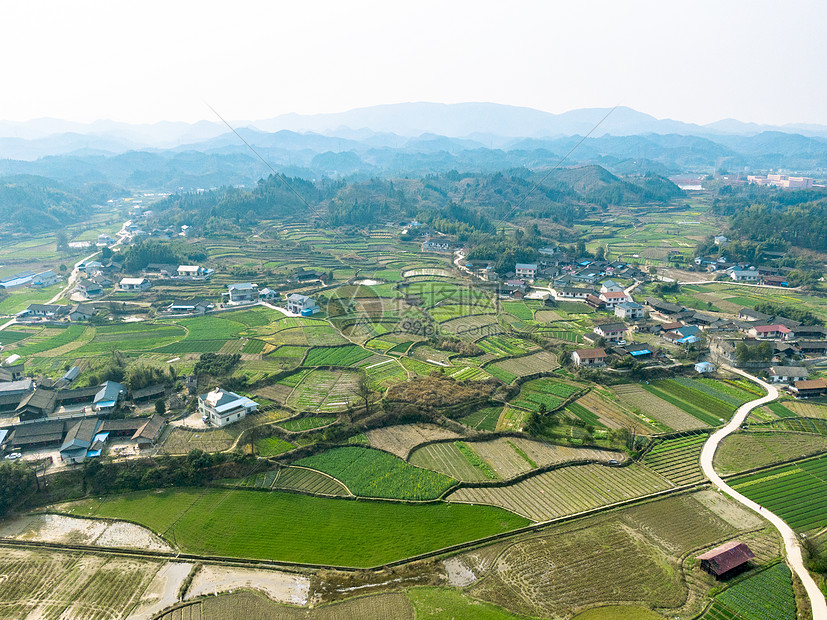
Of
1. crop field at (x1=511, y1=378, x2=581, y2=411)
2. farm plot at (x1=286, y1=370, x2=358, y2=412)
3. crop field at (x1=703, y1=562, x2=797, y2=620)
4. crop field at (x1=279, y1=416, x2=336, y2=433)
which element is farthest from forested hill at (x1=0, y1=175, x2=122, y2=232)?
crop field at (x1=703, y1=562, x2=797, y2=620)

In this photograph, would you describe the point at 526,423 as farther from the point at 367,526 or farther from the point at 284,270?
the point at 284,270

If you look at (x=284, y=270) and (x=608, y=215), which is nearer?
(x=284, y=270)

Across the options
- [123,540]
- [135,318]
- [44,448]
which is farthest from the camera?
[135,318]

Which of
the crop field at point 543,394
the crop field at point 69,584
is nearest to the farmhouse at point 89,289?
the crop field at point 69,584

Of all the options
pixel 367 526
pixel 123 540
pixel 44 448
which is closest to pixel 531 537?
pixel 367 526

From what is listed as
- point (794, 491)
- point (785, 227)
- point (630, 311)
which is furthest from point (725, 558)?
point (785, 227)

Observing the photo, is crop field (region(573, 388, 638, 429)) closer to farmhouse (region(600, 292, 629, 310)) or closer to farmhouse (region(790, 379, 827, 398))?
farmhouse (region(790, 379, 827, 398))
